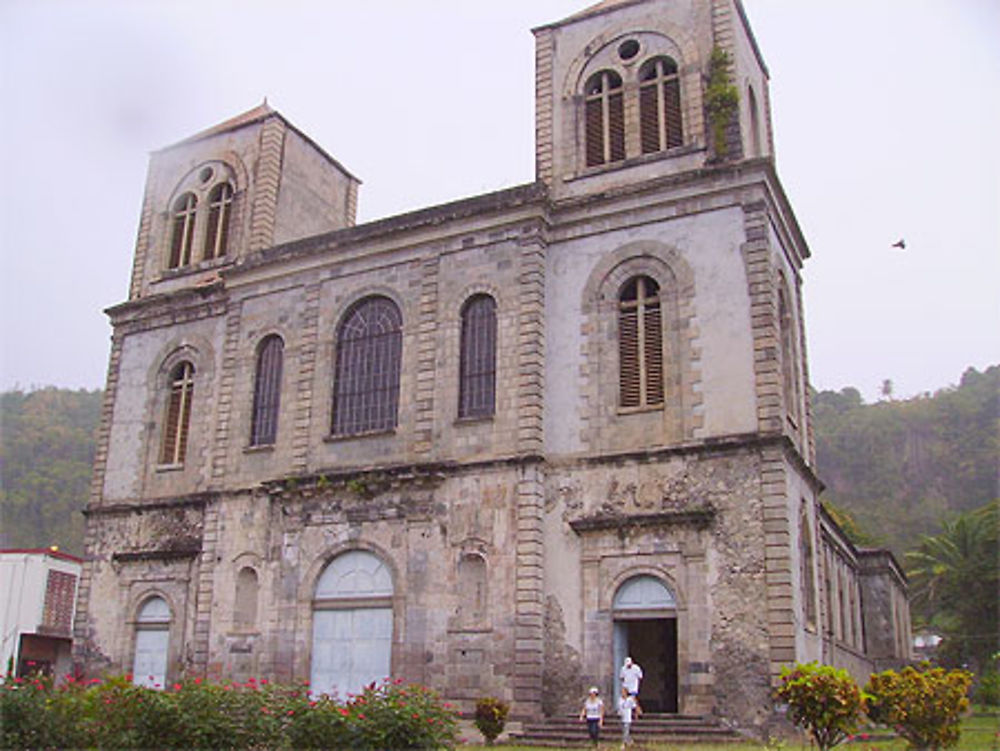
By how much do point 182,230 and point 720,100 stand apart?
15874mm

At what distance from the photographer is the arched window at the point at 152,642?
2445cm

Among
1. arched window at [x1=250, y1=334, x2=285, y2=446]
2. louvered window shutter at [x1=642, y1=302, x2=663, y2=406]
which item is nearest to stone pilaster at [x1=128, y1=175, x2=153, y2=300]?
arched window at [x1=250, y1=334, x2=285, y2=446]

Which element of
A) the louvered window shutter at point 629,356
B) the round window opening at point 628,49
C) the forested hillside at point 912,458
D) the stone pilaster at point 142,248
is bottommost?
the louvered window shutter at point 629,356

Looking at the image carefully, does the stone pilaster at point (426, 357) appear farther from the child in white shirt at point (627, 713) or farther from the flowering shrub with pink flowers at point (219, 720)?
the flowering shrub with pink flowers at point (219, 720)

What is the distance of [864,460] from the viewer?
281ft

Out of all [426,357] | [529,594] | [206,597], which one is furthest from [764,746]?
[206,597]

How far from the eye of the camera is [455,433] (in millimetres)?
→ 21812

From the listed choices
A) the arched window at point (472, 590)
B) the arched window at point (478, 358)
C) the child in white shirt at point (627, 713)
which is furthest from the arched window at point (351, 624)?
the child in white shirt at point (627, 713)

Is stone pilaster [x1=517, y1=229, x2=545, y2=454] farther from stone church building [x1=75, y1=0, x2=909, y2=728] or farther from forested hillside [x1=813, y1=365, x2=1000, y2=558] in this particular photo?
forested hillside [x1=813, y1=365, x2=1000, y2=558]

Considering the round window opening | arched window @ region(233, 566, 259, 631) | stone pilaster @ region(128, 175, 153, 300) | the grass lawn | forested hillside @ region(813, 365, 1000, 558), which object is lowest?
the grass lawn

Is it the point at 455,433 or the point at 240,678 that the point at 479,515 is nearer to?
the point at 455,433

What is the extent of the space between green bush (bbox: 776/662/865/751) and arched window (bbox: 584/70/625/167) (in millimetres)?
12569

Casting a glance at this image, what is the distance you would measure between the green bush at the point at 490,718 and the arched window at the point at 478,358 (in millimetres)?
6260

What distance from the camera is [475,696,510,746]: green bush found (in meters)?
17.7
